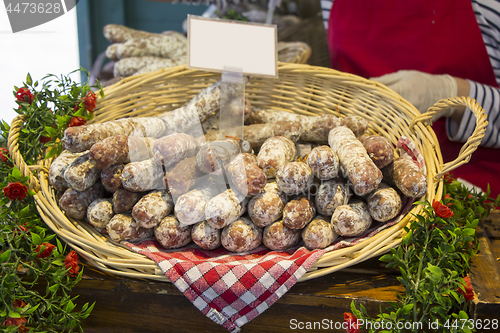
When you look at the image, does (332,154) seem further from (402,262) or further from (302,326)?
(302,326)

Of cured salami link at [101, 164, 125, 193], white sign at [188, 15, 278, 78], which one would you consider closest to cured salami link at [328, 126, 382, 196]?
white sign at [188, 15, 278, 78]

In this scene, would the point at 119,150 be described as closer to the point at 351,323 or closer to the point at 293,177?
the point at 293,177

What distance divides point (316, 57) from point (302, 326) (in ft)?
7.71

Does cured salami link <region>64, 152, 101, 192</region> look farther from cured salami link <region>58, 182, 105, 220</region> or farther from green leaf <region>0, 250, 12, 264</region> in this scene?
green leaf <region>0, 250, 12, 264</region>

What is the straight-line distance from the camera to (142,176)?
4.25 ft

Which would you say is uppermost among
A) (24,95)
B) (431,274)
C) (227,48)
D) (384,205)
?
(227,48)

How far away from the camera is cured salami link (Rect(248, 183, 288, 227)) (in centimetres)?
129

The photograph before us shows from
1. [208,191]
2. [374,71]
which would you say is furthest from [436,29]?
[208,191]

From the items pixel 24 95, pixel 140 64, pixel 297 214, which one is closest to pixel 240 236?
pixel 297 214

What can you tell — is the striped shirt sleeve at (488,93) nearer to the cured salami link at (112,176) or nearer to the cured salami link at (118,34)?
the cured salami link at (112,176)

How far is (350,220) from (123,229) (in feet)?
2.89

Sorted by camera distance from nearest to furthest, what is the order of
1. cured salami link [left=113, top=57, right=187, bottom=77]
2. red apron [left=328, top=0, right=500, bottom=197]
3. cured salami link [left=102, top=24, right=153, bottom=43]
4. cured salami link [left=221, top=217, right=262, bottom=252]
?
cured salami link [left=221, top=217, right=262, bottom=252], red apron [left=328, top=0, right=500, bottom=197], cured salami link [left=113, top=57, right=187, bottom=77], cured salami link [left=102, top=24, right=153, bottom=43]

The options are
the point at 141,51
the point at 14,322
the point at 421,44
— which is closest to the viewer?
the point at 14,322

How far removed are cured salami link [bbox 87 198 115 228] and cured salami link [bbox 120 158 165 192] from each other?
140 millimetres
